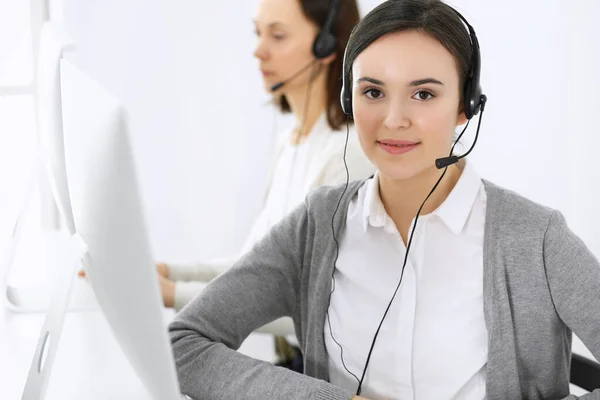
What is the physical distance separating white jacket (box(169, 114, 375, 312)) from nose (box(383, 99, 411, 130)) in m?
0.58

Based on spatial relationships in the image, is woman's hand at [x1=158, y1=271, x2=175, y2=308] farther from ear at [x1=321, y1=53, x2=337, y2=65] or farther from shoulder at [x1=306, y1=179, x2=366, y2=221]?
ear at [x1=321, y1=53, x2=337, y2=65]

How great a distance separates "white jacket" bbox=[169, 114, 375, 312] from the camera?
5.49ft

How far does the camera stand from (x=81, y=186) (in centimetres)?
71

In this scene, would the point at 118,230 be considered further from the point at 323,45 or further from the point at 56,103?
the point at 323,45

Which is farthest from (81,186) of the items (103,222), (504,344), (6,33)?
(6,33)

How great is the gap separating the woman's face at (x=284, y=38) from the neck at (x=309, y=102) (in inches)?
1.2

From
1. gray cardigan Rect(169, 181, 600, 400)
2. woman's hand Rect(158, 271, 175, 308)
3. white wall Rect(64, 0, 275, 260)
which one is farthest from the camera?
white wall Rect(64, 0, 275, 260)

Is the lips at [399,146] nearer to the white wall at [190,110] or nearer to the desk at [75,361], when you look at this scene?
the desk at [75,361]

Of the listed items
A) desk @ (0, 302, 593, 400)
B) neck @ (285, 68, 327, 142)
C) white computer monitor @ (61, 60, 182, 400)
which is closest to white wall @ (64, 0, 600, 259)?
neck @ (285, 68, 327, 142)

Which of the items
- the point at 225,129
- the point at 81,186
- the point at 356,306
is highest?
the point at 81,186

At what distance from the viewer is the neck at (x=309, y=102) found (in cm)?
193

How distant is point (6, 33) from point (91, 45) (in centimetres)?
28

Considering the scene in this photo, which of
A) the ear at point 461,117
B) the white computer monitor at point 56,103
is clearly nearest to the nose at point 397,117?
the ear at point 461,117

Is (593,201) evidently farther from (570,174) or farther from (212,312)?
(212,312)
